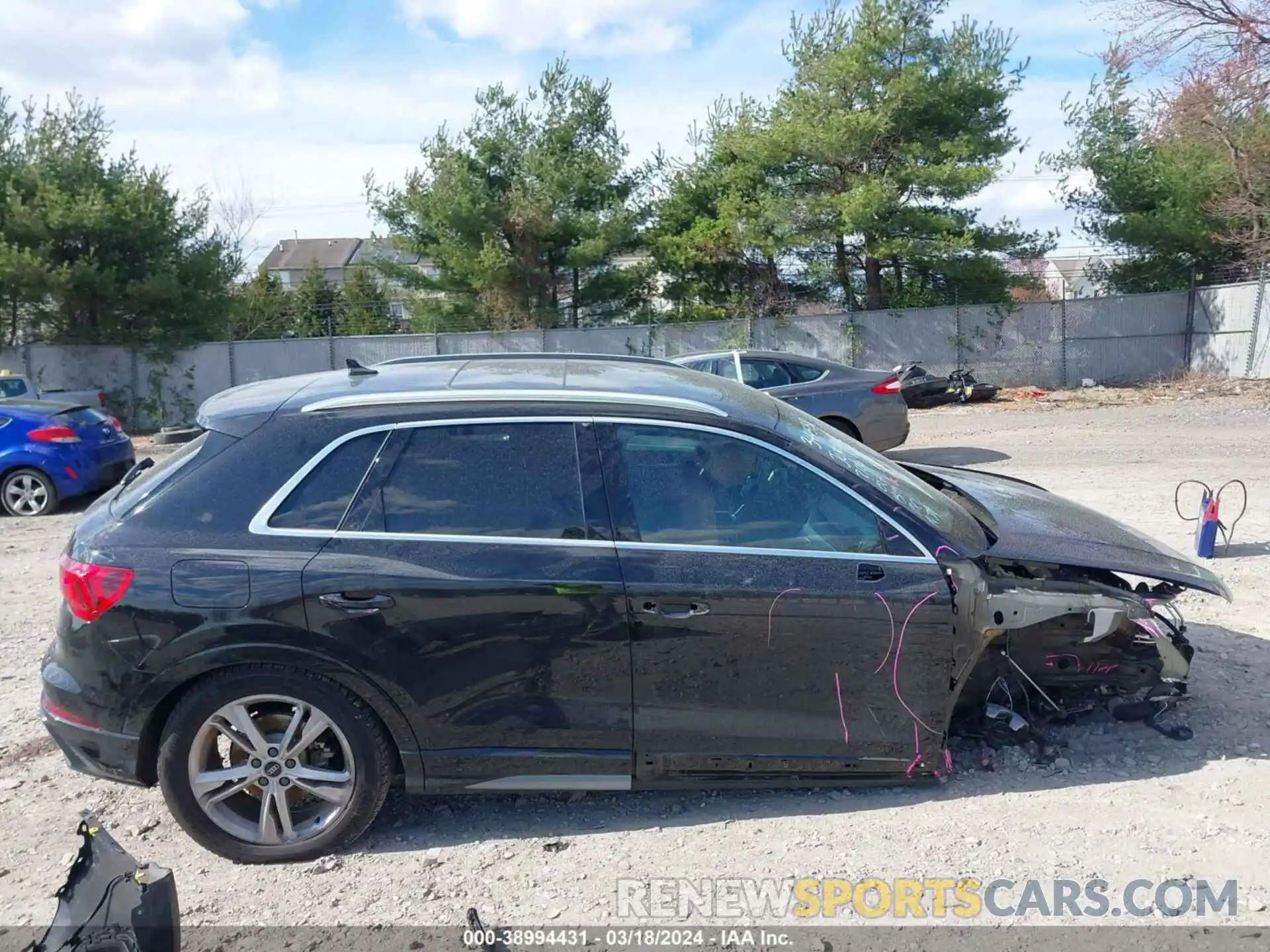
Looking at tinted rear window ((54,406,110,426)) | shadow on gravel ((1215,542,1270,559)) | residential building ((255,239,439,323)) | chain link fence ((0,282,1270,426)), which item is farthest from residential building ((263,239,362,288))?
shadow on gravel ((1215,542,1270,559))

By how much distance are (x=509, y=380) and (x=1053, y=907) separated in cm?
282

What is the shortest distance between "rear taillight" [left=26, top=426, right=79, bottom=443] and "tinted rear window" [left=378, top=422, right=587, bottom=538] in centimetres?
924

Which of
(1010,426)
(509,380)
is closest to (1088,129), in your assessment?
Result: (1010,426)

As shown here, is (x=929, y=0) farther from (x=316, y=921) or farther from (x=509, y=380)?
(x=316, y=921)

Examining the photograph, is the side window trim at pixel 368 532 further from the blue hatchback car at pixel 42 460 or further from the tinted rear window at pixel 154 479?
the blue hatchback car at pixel 42 460

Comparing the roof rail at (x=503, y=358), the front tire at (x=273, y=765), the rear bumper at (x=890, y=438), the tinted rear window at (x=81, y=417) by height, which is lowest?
the front tire at (x=273, y=765)

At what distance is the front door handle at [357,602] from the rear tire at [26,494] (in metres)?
9.31

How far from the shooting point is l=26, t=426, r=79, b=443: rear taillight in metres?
11.5

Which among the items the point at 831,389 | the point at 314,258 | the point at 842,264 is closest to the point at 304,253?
the point at 314,258

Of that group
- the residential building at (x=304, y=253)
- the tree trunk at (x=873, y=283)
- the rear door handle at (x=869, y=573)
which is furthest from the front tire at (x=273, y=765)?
the residential building at (x=304, y=253)

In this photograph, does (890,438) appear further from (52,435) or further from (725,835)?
(52,435)

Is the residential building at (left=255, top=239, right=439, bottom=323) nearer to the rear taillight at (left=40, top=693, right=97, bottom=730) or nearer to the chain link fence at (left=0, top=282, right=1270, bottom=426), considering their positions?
the chain link fence at (left=0, top=282, right=1270, bottom=426)

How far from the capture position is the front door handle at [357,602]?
12.4 feet

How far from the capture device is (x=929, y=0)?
22.8m
